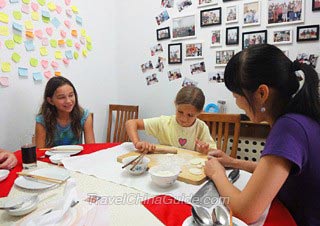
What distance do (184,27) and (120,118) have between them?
117 centimetres

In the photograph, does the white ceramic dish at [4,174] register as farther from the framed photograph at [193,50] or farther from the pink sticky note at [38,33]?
the framed photograph at [193,50]

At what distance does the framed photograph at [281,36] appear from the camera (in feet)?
6.29

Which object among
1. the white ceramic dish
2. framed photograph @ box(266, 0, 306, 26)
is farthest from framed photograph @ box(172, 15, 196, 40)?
the white ceramic dish

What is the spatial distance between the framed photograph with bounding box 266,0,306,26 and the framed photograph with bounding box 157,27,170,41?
0.95m

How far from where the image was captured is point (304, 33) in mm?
1855

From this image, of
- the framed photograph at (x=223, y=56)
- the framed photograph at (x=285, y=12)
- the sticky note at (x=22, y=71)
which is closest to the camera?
the framed photograph at (x=285, y=12)

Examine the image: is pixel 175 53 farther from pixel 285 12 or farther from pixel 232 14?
pixel 285 12

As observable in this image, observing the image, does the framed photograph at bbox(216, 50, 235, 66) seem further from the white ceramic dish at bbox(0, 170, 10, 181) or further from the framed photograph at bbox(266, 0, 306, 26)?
the white ceramic dish at bbox(0, 170, 10, 181)

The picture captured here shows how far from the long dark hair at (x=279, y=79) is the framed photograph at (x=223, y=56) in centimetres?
142

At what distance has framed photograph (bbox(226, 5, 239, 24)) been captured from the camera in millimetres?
2104

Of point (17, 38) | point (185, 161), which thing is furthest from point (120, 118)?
point (185, 161)

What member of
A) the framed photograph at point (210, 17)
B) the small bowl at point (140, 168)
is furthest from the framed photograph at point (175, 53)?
the small bowl at point (140, 168)

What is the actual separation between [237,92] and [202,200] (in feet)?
1.26

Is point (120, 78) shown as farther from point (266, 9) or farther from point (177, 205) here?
point (177, 205)
